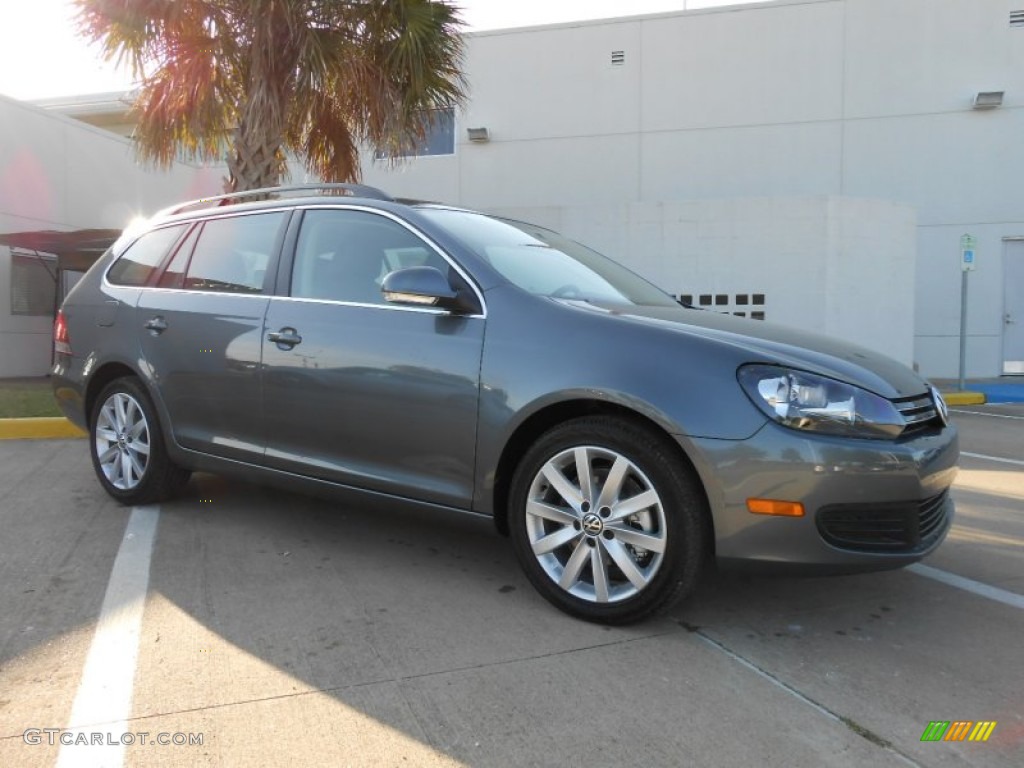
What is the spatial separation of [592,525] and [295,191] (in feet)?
8.72

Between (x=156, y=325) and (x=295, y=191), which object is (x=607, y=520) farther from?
(x=156, y=325)

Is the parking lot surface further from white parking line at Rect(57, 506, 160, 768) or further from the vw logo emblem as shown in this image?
the vw logo emblem

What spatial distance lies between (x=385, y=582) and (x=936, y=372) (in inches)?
573

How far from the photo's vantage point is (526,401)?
3.11 metres

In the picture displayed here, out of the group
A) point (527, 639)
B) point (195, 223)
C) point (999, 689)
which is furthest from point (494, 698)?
point (195, 223)

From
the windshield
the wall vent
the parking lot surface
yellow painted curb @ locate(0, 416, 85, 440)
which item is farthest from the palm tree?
the parking lot surface

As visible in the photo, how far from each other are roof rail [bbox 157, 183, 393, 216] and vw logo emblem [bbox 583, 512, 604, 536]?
1875mm

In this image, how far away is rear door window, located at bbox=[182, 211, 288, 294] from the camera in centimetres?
414

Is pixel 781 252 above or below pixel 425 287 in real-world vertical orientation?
above

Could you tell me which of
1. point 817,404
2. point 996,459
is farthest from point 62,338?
point 996,459

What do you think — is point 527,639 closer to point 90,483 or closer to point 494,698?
point 494,698

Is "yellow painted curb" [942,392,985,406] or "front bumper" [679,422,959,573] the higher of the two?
"front bumper" [679,422,959,573]

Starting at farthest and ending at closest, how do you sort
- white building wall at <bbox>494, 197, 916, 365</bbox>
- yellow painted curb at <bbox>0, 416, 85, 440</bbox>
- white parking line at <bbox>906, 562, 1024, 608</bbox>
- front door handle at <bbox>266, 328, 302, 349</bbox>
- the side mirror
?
white building wall at <bbox>494, 197, 916, 365</bbox> < yellow painted curb at <bbox>0, 416, 85, 440</bbox> < front door handle at <bbox>266, 328, 302, 349</bbox> < white parking line at <bbox>906, 562, 1024, 608</bbox> < the side mirror

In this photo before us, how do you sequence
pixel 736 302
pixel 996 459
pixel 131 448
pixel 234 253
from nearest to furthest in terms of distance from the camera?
1. pixel 234 253
2. pixel 131 448
3. pixel 996 459
4. pixel 736 302
